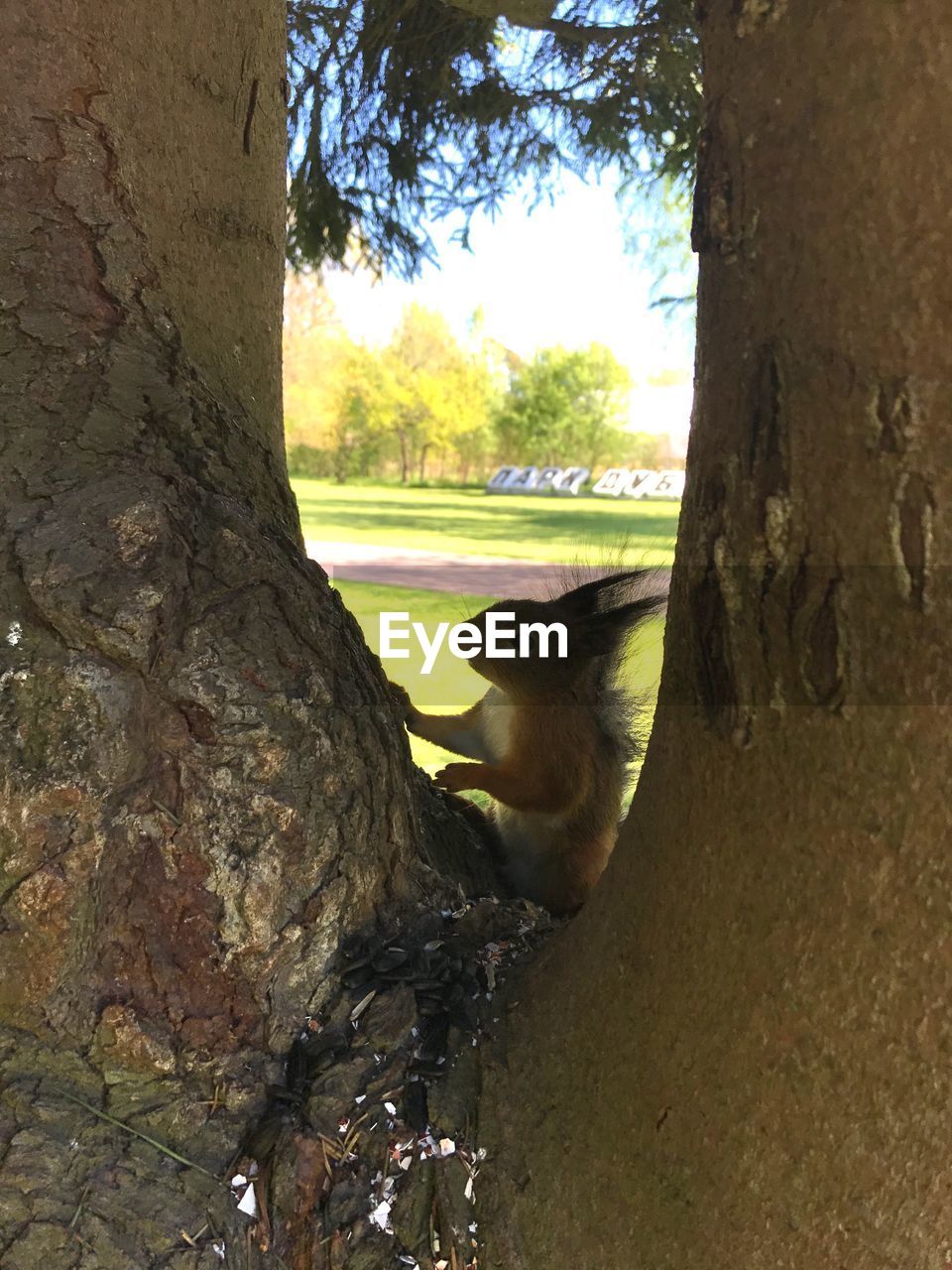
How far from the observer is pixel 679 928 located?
94 centimetres

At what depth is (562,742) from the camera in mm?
2068

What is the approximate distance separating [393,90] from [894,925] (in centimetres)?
321

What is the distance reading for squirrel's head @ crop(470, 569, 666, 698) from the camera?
1.99 metres

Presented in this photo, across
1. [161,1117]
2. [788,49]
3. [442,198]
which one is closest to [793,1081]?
[161,1117]

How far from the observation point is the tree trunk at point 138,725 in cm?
99

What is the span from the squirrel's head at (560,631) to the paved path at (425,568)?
5.74 meters

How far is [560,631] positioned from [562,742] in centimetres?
25

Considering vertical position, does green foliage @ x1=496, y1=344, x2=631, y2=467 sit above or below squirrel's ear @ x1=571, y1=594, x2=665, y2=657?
above

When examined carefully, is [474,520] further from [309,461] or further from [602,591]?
[602,591]

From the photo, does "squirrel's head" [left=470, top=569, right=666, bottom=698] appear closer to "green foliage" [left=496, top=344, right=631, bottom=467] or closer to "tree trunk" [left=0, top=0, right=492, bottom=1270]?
"tree trunk" [left=0, top=0, right=492, bottom=1270]

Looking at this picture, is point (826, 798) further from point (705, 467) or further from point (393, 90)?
point (393, 90)

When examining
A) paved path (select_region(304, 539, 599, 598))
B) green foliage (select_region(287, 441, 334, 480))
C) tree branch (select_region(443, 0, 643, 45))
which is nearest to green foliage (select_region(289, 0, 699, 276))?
tree branch (select_region(443, 0, 643, 45))

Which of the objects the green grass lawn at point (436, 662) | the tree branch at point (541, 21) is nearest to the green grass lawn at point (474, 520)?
the green grass lawn at point (436, 662)

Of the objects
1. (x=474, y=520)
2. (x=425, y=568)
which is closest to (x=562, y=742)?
(x=425, y=568)
